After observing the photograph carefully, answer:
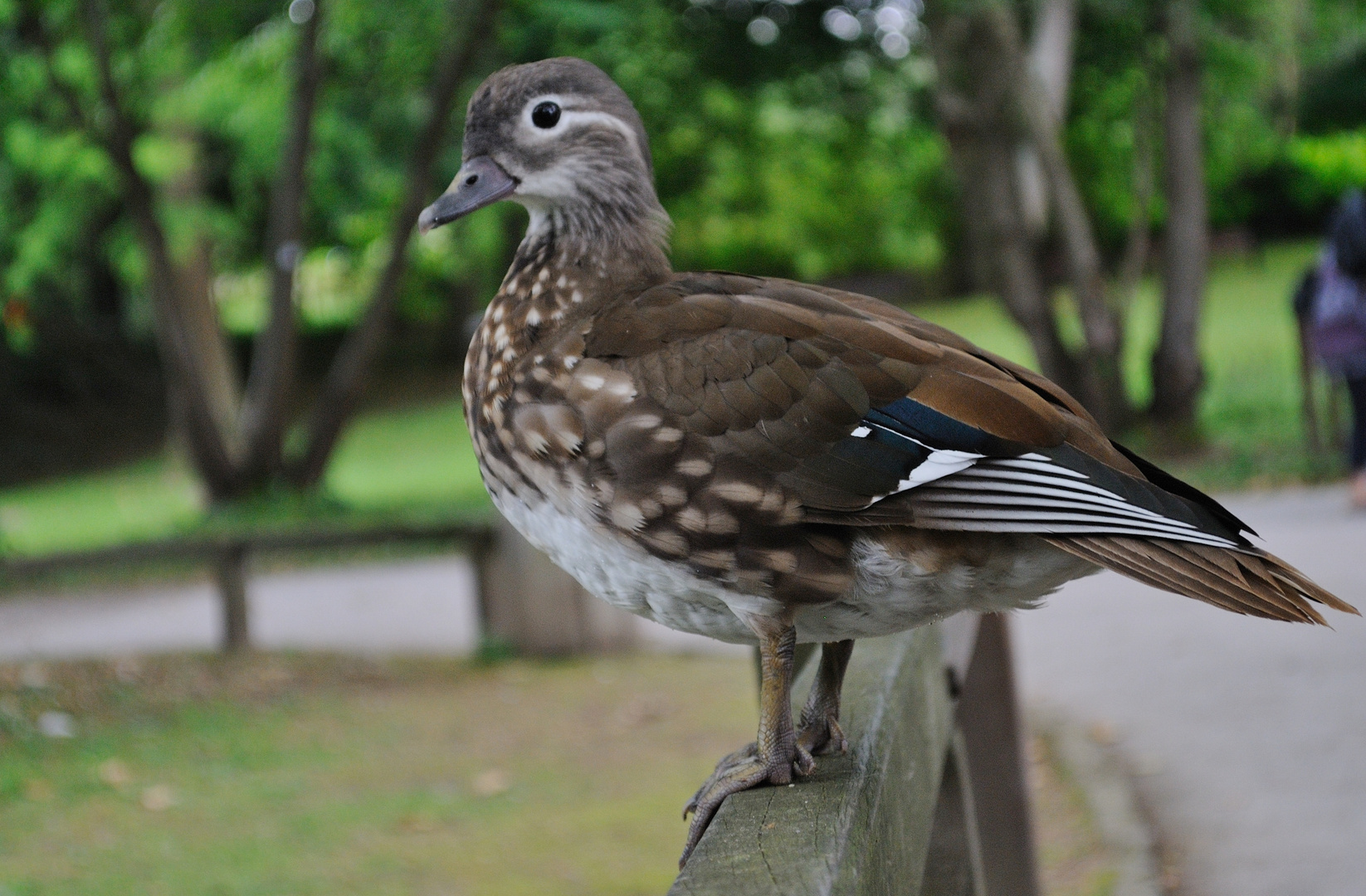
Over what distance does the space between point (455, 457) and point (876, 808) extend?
1942 cm

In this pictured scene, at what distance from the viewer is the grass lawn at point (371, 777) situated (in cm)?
500

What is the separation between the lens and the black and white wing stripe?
5.40 feet

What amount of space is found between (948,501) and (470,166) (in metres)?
0.81

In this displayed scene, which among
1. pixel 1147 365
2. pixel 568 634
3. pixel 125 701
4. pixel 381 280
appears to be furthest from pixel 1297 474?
pixel 125 701

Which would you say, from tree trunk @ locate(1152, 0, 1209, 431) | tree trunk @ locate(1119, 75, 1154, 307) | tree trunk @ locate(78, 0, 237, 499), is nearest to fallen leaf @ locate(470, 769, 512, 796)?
tree trunk @ locate(78, 0, 237, 499)

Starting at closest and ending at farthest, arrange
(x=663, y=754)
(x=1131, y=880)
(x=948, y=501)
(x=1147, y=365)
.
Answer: (x=948, y=501)
(x=1131, y=880)
(x=663, y=754)
(x=1147, y=365)

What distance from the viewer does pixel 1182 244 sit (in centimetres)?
1244

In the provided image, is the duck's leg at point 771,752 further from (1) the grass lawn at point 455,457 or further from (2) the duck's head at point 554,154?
(1) the grass lawn at point 455,457

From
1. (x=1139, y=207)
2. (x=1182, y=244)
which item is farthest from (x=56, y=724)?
(x=1139, y=207)

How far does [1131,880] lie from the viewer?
4199mm

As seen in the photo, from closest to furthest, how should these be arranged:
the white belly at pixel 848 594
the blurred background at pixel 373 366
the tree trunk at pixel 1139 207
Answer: the white belly at pixel 848 594
the blurred background at pixel 373 366
the tree trunk at pixel 1139 207

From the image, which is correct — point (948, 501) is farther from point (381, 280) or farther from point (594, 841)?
point (381, 280)

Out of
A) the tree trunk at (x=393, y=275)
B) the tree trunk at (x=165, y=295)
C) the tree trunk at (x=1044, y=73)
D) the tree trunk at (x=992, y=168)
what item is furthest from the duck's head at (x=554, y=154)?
the tree trunk at (x=1044, y=73)

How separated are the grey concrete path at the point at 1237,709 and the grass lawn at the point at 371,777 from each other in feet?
1.28
